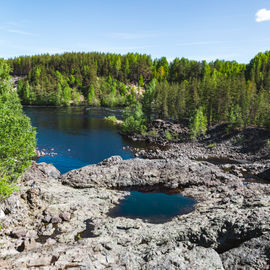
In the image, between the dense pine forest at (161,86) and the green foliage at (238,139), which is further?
the dense pine forest at (161,86)

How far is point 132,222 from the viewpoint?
83.9ft

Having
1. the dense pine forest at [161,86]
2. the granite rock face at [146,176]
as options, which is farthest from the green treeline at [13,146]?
the dense pine forest at [161,86]

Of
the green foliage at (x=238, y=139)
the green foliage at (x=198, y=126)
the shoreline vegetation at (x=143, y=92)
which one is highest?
the shoreline vegetation at (x=143, y=92)

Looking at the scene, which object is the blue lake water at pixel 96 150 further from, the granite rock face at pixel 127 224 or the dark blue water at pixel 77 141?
the granite rock face at pixel 127 224

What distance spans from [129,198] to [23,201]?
1456 centimetres

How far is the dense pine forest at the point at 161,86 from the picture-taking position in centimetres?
7469

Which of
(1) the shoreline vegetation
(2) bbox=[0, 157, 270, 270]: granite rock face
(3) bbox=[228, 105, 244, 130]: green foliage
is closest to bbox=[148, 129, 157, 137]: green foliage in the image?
(1) the shoreline vegetation

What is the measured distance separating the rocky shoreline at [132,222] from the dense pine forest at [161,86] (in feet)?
105

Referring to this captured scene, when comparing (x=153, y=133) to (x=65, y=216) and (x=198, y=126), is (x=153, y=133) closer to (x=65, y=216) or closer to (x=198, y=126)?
(x=198, y=126)

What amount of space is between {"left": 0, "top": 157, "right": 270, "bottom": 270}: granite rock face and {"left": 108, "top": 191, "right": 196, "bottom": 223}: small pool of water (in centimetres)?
138

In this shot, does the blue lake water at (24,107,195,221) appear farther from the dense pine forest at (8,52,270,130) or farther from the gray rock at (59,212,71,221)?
the dense pine forest at (8,52,270,130)

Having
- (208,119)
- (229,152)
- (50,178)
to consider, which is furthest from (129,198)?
(208,119)

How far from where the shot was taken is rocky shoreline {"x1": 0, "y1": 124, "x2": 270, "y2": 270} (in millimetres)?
16672

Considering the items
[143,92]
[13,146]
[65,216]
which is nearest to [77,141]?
[13,146]
